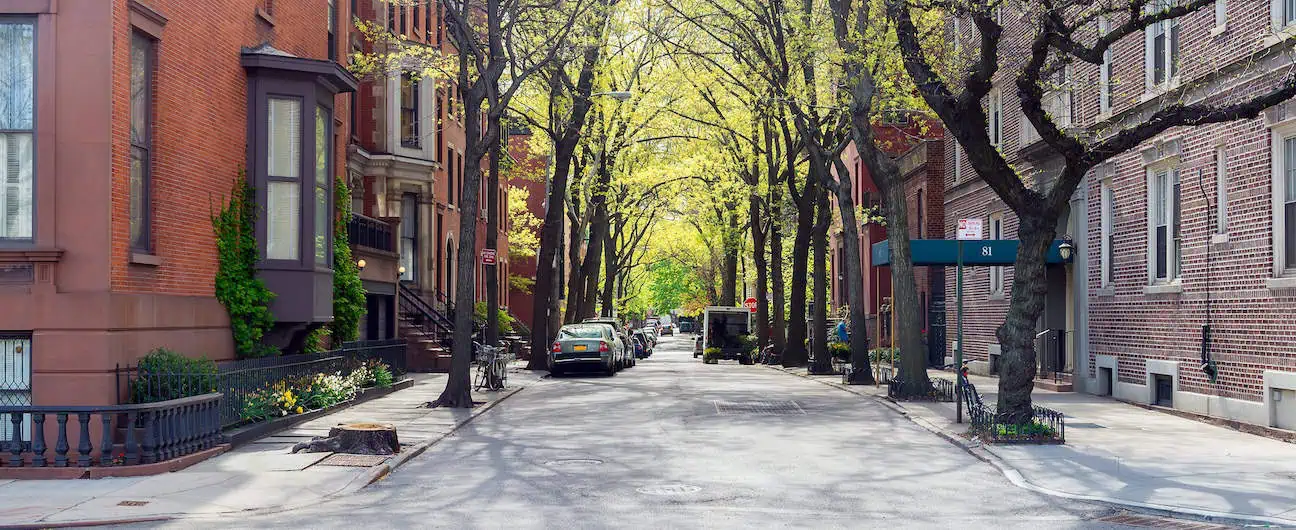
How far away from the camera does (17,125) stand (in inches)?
558

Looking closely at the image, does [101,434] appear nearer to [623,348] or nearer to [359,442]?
[359,442]

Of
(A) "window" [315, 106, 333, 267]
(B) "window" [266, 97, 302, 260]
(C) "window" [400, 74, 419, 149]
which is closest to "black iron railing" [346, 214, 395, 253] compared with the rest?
(C) "window" [400, 74, 419, 149]

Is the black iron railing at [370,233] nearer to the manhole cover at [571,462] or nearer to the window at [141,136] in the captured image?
the window at [141,136]

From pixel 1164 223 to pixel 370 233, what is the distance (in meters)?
20.0

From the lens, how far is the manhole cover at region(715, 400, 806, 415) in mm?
22312

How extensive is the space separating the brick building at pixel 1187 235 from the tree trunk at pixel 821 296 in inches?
362

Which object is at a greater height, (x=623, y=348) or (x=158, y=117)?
(x=158, y=117)

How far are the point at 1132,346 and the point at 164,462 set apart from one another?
56.0 feet

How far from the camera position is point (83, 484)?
1257 cm

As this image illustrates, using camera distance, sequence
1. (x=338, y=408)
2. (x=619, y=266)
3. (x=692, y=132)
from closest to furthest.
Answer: (x=338, y=408), (x=692, y=132), (x=619, y=266)

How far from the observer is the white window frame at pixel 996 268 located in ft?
107

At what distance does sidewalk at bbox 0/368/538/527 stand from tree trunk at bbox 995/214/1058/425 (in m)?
7.67

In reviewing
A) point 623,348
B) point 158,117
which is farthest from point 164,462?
point 623,348

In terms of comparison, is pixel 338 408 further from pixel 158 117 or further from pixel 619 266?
pixel 619 266
